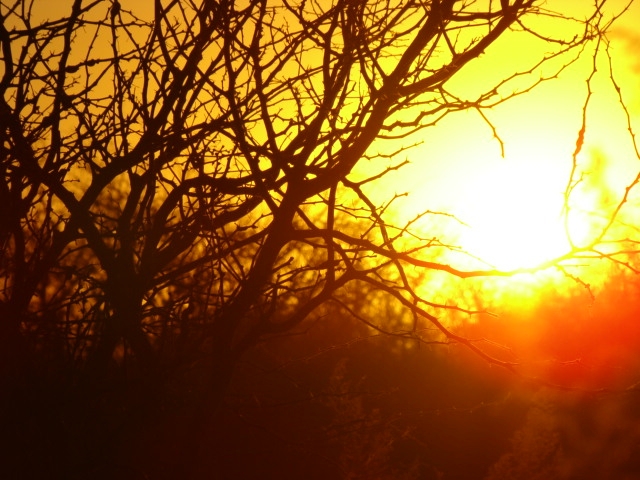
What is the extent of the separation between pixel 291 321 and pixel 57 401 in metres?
0.87

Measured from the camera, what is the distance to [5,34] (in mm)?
2678

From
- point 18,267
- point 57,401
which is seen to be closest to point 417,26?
point 18,267

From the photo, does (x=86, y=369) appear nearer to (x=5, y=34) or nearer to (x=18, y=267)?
(x=18, y=267)

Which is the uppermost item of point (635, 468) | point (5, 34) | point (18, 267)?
point (5, 34)

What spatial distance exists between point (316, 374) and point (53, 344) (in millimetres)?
7967

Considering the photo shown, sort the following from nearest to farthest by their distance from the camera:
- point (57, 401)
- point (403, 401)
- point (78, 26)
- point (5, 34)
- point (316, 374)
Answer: point (57, 401)
point (5, 34)
point (78, 26)
point (316, 374)
point (403, 401)

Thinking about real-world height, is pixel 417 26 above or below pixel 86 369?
above

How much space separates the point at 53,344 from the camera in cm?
275

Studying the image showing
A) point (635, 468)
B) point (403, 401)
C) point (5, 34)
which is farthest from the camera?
point (635, 468)

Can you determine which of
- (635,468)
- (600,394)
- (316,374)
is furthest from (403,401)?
(600,394)

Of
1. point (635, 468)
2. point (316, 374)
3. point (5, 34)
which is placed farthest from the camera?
point (635, 468)

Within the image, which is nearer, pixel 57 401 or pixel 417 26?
pixel 57 401

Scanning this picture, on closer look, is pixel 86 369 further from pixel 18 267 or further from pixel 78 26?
pixel 78 26

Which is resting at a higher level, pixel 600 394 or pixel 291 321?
pixel 291 321
